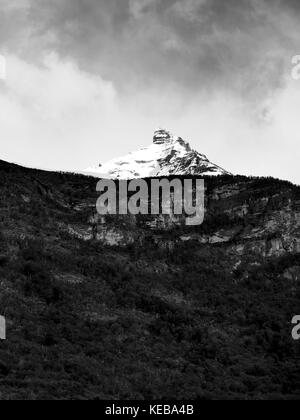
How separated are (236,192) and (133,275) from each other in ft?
87.8

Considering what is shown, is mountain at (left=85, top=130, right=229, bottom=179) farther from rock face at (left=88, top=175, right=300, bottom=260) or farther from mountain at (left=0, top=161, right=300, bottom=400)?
mountain at (left=0, top=161, right=300, bottom=400)

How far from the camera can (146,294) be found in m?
60.1

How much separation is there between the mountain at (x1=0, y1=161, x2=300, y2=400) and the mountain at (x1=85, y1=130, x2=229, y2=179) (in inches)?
1335

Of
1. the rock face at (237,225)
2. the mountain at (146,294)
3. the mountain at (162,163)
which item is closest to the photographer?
the mountain at (146,294)

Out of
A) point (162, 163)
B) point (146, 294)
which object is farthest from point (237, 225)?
point (162, 163)

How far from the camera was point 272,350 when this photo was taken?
4997 centimetres

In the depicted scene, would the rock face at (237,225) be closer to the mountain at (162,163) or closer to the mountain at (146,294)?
the mountain at (146,294)

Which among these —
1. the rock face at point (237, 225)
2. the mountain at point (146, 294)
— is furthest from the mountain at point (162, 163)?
the mountain at point (146, 294)

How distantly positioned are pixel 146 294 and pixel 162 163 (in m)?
81.7

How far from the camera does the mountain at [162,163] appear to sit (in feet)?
401

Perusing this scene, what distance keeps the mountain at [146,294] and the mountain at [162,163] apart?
3392 cm

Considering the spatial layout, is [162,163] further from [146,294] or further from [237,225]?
[146,294]

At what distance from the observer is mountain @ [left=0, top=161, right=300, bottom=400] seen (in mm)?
38156
